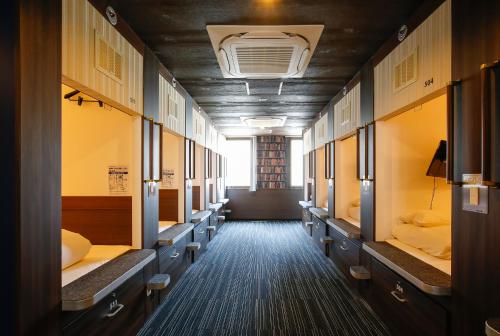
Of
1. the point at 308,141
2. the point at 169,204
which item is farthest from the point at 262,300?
the point at 308,141

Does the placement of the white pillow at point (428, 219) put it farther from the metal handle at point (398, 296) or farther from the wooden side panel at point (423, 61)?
the wooden side panel at point (423, 61)

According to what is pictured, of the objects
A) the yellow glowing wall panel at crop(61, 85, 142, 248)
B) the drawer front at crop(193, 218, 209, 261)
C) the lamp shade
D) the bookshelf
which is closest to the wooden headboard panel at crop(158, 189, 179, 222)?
the drawer front at crop(193, 218, 209, 261)

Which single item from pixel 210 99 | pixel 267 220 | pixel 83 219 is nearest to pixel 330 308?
pixel 83 219

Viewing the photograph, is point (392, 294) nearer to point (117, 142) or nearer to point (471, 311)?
point (471, 311)

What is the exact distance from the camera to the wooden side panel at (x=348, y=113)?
12.1 ft

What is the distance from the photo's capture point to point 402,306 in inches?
90.4

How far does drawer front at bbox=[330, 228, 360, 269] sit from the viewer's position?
3.54 metres

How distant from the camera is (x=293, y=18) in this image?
2.45 metres

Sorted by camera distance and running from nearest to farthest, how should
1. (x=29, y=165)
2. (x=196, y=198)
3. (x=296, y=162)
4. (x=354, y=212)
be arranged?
(x=29, y=165), (x=354, y=212), (x=196, y=198), (x=296, y=162)

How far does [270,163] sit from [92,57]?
7.49m

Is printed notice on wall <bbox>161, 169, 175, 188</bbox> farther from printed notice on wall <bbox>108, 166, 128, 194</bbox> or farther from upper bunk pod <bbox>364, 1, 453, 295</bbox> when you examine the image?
upper bunk pod <bbox>364, 1, 453, 295</bbox>

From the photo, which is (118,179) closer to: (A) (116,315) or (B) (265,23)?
(A) (116,315)

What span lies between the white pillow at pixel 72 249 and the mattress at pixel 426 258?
8.75 ft

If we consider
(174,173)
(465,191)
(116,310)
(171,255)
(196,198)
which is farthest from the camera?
(196,198)
